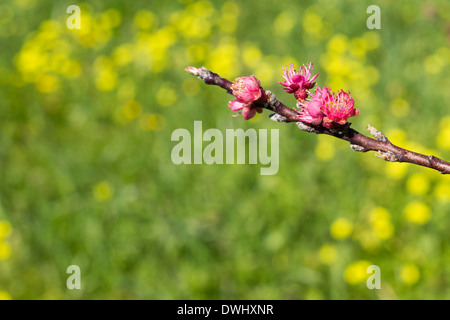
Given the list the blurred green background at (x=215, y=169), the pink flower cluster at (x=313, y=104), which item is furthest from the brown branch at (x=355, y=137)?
the blurred green background at (x=215, y=169)

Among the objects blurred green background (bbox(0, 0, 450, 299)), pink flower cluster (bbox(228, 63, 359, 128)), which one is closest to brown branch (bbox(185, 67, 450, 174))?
pink flower cluster (bbox(228, 63, 359, 128))

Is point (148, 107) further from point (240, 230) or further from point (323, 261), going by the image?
point (323, 261)

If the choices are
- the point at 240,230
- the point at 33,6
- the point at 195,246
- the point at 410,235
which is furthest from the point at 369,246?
the point at 33,6

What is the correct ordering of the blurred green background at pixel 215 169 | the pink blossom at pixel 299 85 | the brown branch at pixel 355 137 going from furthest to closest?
the blurred green background at pixel 215 169 → the pink blossom at pixel 299 85 → the brown branch at pixel 355 137

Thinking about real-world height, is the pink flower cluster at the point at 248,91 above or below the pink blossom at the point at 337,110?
above

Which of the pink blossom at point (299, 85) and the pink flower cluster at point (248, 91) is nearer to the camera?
the pink flower cluster at point (248, 91)

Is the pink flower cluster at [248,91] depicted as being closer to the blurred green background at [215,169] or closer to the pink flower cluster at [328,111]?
the pink flower cluster at [328,111]

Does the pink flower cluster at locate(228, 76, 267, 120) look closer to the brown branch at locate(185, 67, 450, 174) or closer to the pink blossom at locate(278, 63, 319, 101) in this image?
the brown branch at locate(185, 67, 450, 174)
